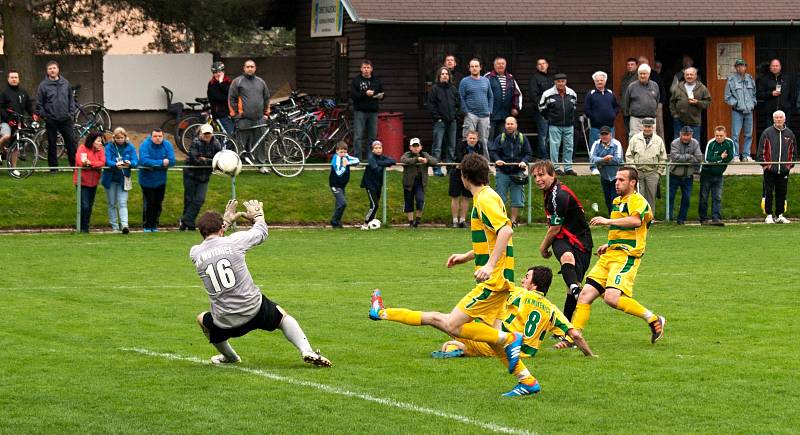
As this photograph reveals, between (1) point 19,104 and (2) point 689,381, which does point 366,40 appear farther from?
(2) point 689,381

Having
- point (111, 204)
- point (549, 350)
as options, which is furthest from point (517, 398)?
point (111, 204)

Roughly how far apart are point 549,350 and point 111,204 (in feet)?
41.9

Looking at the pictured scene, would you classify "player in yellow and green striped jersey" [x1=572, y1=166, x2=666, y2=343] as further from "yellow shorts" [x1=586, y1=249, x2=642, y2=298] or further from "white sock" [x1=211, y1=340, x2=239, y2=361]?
"white sock" [x1=211, y1=340, x2=239, y2=361]

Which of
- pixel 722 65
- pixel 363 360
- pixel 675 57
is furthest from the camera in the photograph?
pixel 675 57

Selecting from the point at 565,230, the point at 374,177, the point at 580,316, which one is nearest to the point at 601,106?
the point at 374,177

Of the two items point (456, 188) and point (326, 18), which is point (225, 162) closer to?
point (456, 188)

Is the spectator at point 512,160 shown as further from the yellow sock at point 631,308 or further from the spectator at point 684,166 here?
the yellow sock at point 631,308

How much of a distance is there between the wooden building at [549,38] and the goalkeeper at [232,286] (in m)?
18.7

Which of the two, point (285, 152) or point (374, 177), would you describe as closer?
point (374, 177)

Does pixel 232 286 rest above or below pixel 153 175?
below

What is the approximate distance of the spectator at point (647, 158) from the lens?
79.8 feet

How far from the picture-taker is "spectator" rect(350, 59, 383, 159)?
26531 mm

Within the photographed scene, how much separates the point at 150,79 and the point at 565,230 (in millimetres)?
22985

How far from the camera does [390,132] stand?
29.3m
